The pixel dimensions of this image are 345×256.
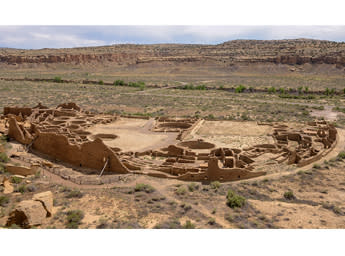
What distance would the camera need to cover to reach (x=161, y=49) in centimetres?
16112

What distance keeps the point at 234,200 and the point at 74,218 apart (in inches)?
310

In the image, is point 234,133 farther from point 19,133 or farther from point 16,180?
point 16,180

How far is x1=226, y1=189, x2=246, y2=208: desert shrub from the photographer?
16844mm

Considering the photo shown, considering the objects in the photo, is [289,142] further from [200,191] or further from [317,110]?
[317,110]

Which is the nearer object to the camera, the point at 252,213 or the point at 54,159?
the point at 252,213

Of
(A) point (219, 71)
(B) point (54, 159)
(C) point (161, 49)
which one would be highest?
(C) point (161, 49)

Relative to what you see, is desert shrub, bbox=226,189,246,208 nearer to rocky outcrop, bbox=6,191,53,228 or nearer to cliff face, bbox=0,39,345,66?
rocky outcrop, bbox=6,191,53,228

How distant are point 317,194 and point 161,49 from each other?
487ft

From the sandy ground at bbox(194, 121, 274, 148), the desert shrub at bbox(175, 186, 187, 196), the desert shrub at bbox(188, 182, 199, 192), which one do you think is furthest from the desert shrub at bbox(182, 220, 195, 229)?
the sandy ground at bbox(194, 121, 274, 148)

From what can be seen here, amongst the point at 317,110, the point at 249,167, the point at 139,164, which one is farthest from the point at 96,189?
the point at 317,110

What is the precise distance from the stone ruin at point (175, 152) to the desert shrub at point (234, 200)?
345 cm

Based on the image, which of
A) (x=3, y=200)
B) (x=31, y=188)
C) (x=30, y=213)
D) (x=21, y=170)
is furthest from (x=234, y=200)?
(x=21, y=170)

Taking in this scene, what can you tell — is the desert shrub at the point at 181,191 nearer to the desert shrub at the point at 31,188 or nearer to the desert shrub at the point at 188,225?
the desert shrub at the point at 188,225

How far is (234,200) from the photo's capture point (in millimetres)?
17016
